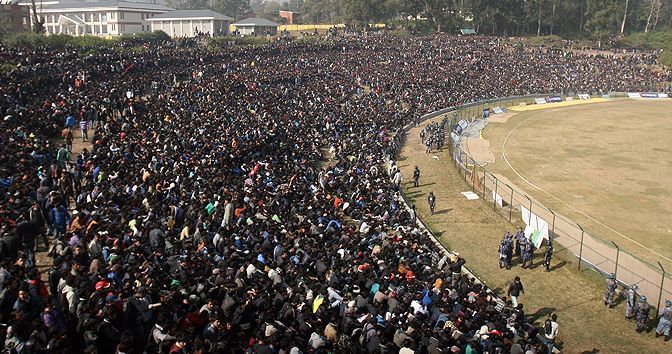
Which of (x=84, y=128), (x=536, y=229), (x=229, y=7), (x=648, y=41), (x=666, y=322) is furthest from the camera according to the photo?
(x=229, y=7)

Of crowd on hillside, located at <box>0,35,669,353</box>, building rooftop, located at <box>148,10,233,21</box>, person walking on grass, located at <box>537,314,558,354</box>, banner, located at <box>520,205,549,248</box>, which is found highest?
building rooftop, located at <box>148,10,233,21</box>

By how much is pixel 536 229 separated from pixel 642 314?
7.44 m

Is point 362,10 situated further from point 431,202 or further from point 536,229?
point 536,229

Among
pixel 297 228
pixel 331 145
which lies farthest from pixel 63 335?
pixel 331 145

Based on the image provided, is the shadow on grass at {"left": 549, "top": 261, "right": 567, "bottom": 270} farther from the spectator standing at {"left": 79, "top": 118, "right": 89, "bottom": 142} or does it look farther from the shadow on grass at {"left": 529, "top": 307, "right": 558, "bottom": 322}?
the spectator standing at {"left": 79, "top": 118, "right": 89, "bottom": 142}

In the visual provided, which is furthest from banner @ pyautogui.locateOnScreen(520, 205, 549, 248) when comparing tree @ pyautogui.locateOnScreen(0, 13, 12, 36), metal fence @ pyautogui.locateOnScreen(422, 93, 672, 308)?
tree @ pyautogui.locateOnScreen(0, 13, 12, 36)

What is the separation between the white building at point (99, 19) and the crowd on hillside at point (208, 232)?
52661 mm

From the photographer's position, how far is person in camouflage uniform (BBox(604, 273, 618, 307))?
2106 centimetres

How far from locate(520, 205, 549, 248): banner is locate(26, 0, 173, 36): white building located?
282ft

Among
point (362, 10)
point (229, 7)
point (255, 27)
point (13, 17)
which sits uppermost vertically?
point (229, 7)

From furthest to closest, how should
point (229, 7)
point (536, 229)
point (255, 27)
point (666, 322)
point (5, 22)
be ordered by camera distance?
point (229, 7), point (255, 27), point (5, 22), point (536, 229), point (666, 322)

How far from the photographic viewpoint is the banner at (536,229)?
2586 centimetres

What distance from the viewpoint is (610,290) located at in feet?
69.5

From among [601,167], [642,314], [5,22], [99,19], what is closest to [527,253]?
[642,314]
